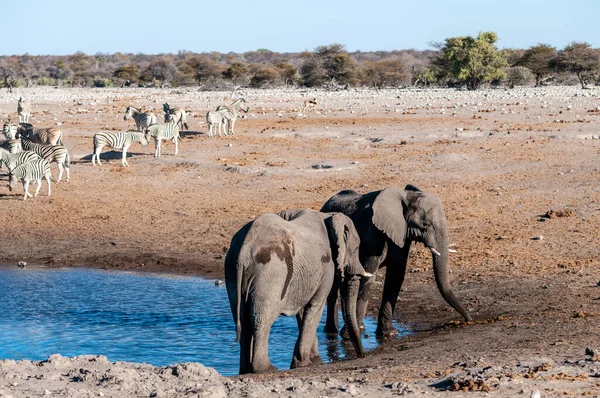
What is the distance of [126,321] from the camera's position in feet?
40.0

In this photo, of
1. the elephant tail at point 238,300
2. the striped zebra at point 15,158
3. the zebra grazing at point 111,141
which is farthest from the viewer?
the zebra grazing at point 111,141

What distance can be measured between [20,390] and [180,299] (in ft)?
20.1

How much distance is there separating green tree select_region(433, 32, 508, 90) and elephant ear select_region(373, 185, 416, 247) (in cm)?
3968

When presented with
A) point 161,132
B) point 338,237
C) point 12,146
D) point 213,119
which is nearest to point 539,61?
point 213,119

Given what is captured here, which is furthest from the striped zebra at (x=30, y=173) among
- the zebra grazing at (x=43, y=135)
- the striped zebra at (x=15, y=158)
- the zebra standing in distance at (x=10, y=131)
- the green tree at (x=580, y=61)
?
the green tree at (x=580, y=61)

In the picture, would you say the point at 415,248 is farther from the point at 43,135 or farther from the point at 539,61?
the point at 539,61

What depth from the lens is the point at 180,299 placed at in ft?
43.8

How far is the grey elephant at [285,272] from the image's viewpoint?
857cm

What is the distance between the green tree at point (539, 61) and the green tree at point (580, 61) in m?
1.03

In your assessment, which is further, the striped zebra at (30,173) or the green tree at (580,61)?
the green tree at (580,61)

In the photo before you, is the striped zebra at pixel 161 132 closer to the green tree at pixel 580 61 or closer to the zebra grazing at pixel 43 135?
the zebra grazing at pixel 43 135

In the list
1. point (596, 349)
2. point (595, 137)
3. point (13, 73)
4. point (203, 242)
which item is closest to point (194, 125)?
point (595, 137)

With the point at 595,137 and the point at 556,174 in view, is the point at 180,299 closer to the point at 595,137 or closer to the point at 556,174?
the point at 556,174

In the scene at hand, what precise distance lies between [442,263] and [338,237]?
2.21 meters
